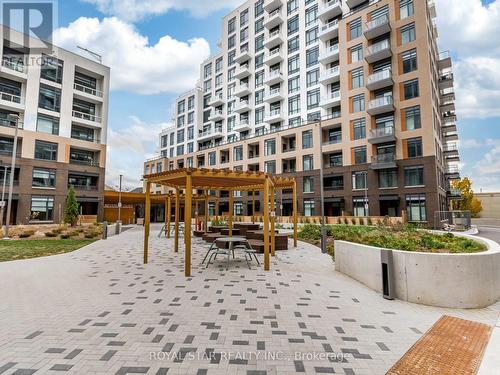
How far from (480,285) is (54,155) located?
38.9 metres

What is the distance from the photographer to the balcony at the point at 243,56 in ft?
158

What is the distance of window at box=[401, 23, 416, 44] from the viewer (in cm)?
2944

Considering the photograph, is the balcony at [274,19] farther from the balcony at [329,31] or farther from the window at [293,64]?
the balcony at [329,31]

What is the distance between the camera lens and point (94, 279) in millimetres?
7895

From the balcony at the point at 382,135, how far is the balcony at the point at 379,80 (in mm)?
5179

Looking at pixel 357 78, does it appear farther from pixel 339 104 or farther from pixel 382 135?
pixel 382 135

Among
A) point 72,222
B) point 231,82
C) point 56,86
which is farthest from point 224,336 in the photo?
point 231,82

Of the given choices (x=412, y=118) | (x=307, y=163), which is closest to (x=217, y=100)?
(x=307, y=163)

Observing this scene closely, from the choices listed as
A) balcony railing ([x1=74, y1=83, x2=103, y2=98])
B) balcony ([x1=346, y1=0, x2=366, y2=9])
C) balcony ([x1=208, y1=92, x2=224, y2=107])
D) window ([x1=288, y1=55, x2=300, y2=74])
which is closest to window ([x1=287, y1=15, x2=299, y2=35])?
window ([x1=288, y1=55, x2=300, y2=74])

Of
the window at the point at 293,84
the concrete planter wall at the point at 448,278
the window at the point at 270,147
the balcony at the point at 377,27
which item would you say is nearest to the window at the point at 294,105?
the window at the point at 293,84

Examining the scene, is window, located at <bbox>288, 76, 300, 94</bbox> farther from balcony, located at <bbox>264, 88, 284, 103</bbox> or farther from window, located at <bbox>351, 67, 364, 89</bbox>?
window, located at <bbox>351, 67, 364, 89</bbox>

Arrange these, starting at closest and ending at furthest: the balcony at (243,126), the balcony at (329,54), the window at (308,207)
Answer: the balcony at (329,54) → the window at (308,207) → the balcony at (243,126)

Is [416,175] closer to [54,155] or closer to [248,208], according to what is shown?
[248,208]

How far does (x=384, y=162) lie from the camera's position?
30016 mm
